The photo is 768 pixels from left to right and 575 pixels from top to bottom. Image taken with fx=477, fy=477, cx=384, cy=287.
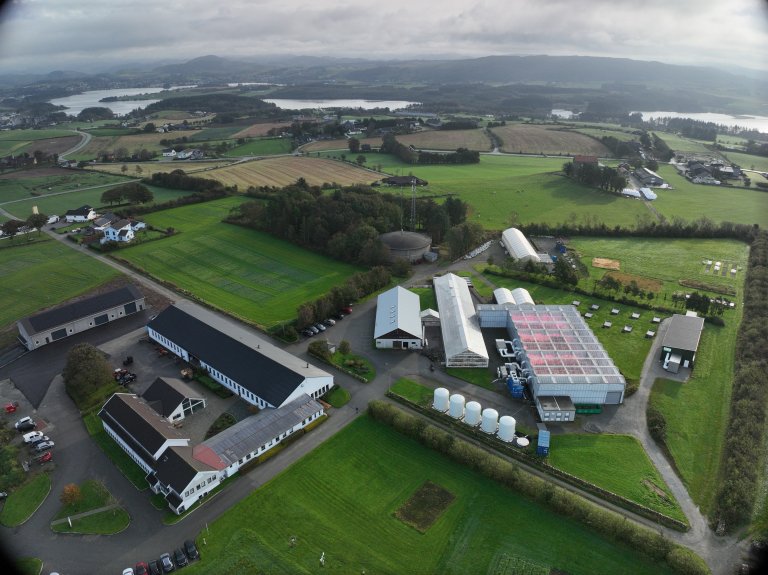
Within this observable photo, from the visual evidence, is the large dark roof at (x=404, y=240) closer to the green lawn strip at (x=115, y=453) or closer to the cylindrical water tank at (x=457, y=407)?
the cylindrical water tank at (x=457, y=407)

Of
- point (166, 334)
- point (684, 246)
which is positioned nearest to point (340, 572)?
point (166, 334)

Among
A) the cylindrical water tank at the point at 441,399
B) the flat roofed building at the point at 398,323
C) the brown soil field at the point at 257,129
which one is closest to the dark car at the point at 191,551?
the cylindrical water tank at the point at 441,399

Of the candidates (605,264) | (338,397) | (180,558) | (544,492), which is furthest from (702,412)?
(180,558)

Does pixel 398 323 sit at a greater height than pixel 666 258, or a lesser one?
greater

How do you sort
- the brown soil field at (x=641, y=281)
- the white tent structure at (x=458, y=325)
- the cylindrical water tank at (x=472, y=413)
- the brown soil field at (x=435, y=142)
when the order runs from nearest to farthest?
the cylindrical water tank at (x=472, y=413) < the white tent structure at (x=458, y=325) < the brown soil field at (x=641, y=281) < the brown soil field at (x=435, y=142)

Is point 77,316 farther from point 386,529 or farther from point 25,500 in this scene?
point 386,529

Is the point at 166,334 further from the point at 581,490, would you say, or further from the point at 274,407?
the point at 581,490

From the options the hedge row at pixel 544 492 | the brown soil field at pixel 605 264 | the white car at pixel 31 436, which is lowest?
the brown soil field at pixel 605 264
